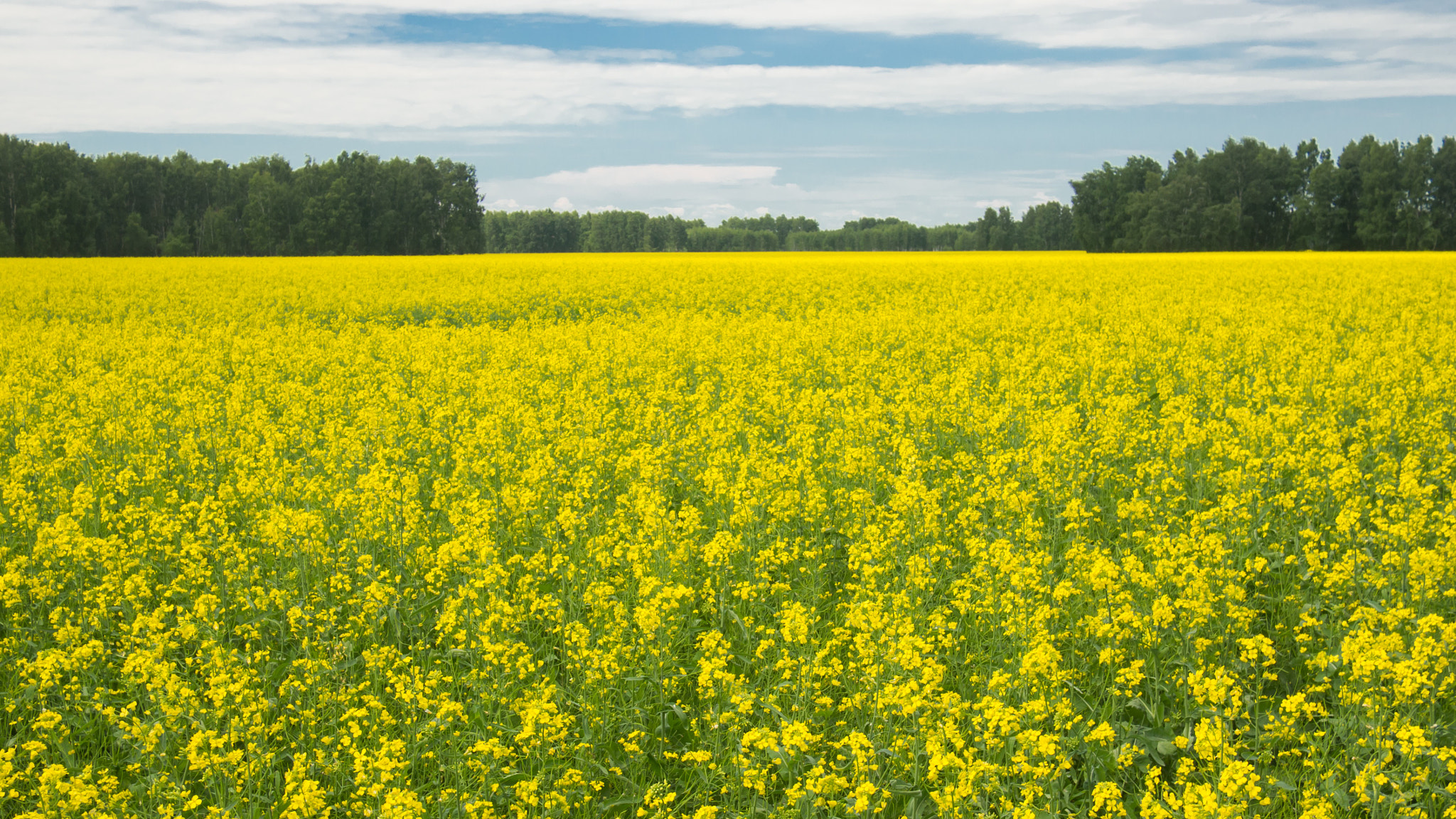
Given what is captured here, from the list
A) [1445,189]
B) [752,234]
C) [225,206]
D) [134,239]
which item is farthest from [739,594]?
[752,234]

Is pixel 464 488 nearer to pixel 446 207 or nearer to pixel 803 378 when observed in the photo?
pixel 803 378

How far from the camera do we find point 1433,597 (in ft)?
18.9

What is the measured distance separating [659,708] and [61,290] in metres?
31.4

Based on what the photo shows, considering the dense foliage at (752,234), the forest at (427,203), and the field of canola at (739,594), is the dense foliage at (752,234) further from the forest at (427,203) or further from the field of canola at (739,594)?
the field of canola at (739,594)

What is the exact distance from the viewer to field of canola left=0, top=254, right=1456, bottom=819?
4508mm

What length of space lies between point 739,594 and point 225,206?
11254 cm

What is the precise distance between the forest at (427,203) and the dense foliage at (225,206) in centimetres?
15

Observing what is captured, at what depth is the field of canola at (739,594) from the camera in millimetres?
4508

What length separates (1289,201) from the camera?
8656 centimetres

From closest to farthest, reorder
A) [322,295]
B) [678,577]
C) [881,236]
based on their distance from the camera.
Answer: [678,577], [322,295], [881,236]

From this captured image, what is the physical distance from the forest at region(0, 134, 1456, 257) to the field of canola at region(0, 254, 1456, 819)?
81.3m

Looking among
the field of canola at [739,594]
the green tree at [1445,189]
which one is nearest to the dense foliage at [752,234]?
the green tree at [1445,189]

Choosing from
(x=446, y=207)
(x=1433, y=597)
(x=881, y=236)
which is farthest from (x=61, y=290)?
(x=881, y=236)

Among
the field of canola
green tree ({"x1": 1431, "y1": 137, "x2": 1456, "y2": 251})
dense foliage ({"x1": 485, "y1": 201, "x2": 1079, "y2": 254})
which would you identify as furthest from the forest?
the field of canola
